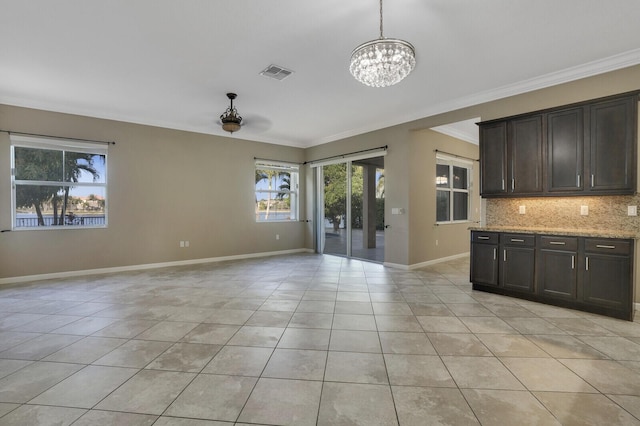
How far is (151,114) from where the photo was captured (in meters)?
5.25

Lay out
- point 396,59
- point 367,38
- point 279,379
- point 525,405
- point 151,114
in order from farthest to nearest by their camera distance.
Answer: point 151,114
point 367,38
point 396,59
point 279,379
point 525,405

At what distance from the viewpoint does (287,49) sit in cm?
307

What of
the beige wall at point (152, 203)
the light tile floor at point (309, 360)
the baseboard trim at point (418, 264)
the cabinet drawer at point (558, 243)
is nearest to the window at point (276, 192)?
the beige wall at point (152, 203)

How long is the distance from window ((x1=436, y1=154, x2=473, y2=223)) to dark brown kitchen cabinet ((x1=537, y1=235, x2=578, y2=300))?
9.08ft

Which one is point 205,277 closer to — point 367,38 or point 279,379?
point 279,379

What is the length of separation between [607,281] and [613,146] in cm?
145

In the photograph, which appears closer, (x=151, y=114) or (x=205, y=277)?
(x=205, y=277)

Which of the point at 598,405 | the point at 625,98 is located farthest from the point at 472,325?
the point at 625,98

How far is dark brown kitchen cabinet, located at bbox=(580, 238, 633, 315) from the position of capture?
2.97 meters

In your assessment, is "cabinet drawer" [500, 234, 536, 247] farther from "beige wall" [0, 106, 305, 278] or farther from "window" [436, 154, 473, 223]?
"beige wall" [0, 106, 305, 278]

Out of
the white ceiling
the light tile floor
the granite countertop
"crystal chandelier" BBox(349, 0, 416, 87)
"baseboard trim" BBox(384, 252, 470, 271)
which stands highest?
the white ceiling

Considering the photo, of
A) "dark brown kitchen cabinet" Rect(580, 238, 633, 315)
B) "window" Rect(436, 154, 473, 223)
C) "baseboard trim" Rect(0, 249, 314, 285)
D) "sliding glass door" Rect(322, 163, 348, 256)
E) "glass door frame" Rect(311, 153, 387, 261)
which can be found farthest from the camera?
"sliding glass door" Rect(322, 163, 348, 256)

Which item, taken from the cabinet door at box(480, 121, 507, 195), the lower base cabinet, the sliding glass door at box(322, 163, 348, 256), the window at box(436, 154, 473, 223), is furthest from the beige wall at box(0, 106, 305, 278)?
the lower base cabinet

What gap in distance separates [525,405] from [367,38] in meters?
3.15
